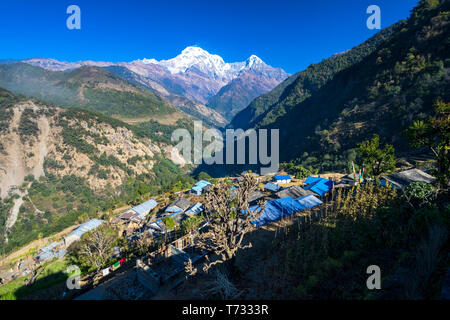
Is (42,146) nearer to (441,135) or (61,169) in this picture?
(61,169)

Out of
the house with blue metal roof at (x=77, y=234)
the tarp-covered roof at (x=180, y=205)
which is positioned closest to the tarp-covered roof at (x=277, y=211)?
the tarp-covered roof at (x=180, y=205)

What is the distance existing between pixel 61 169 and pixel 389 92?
12671cm

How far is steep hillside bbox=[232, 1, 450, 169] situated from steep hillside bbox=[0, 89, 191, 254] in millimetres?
55748

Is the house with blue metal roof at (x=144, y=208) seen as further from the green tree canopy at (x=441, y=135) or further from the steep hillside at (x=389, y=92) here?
the steep hillside at (x=389, y=92)

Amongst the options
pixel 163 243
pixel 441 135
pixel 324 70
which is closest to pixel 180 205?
pixel 163 243

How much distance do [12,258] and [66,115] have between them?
81.9 meters

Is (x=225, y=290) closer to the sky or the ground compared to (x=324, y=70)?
closer to the ground

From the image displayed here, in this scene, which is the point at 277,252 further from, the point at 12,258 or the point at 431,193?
the point at 12,258

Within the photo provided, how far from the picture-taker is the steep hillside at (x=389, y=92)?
166 ft

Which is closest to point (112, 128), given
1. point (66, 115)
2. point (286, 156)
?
point (66, 115)

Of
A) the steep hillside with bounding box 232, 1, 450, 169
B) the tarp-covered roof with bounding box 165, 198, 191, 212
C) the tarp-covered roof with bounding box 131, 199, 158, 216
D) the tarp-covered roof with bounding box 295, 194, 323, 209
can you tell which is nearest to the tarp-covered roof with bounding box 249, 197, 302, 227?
the tarp-covered roof with bounding box 295, 194, 323, 209

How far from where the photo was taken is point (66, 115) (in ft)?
323

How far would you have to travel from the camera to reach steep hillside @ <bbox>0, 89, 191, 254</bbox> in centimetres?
6278

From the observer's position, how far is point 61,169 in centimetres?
8175
